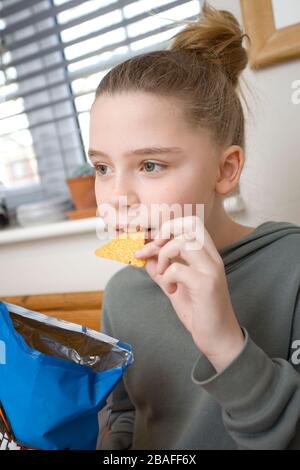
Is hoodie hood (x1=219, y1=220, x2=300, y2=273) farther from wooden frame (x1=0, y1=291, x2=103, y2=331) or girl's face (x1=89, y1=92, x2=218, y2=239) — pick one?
wooden frame (x1=0, y1=291, x2=103, y2=331)

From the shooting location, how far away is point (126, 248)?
67 centimetres

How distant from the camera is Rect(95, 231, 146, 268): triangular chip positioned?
2.14 feet

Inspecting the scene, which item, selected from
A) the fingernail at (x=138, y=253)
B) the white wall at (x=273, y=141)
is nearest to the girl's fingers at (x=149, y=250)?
the fingernail at (x=138, y=253)

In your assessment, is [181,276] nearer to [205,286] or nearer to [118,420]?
[205,286]

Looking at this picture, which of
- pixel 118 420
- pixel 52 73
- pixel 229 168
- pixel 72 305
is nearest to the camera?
pixel 229 168

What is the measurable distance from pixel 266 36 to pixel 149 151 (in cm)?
46

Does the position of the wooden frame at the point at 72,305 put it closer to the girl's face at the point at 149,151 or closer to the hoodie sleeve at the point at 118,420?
the hoodie sleeve at the point at 118,420

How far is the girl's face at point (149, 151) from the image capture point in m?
0.65

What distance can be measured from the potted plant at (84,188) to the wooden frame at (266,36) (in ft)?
2.22

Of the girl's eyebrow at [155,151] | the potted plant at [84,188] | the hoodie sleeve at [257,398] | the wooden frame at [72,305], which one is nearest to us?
the hoodie sleeve at [257,398]

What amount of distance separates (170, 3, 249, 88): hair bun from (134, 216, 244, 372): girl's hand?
1.19 ft

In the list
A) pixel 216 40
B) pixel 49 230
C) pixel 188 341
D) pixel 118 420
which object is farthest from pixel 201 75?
pixel 49 230

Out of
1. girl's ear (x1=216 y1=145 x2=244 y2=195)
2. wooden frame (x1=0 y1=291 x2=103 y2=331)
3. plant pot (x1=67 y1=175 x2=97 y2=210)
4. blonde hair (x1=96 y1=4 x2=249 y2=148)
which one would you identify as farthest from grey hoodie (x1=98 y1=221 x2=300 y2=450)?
plant pot (x1=67 y1=175 x2=97 y2=210)
